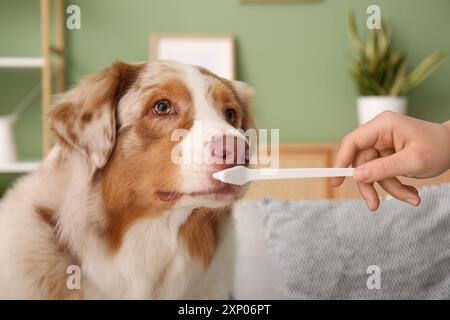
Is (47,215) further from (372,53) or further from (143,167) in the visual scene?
(372,53)

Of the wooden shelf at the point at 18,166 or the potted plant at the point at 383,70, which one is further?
the potted plant at the point at 383,70

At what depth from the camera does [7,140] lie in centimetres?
136

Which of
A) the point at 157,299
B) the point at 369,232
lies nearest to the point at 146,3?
the point at 369,232

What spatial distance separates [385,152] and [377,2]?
1.06ft

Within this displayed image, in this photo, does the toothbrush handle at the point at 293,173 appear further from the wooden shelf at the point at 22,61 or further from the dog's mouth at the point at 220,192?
the wooden shelf at the point at 22,61

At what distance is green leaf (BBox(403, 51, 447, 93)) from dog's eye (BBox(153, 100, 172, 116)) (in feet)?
4.24

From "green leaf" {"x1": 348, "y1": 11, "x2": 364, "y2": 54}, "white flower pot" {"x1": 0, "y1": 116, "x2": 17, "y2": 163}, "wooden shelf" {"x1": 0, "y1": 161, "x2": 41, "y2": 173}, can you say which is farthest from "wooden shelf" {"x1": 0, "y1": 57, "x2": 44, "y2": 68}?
"green leaf" {"x1": 348, "y1": 11, "x2": 364, "y2": 54}

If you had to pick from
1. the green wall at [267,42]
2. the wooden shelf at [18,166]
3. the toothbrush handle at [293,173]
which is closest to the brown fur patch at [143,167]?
the toothbrush handle at [293,173]

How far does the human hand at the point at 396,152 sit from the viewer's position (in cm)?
53

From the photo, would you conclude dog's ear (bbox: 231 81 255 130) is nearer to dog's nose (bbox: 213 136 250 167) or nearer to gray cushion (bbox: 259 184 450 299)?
dog's nose (bbox: 213 136 250 167)

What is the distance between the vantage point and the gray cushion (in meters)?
0.92

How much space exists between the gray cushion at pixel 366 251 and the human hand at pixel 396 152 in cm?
32

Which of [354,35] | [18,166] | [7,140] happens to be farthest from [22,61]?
[354,35]

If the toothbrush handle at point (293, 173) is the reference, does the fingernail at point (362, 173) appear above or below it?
below
